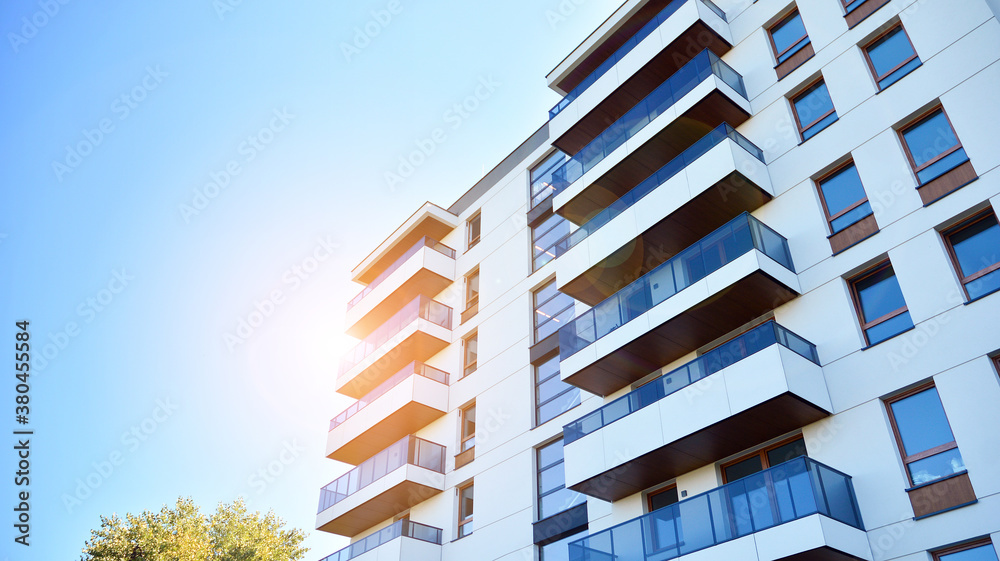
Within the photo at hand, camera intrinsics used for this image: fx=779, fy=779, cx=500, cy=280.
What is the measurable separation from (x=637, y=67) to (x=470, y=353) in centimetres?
1070

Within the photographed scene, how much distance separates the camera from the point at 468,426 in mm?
24734

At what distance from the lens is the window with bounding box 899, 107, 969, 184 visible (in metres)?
14.7

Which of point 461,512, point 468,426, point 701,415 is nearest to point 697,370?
point 701,415

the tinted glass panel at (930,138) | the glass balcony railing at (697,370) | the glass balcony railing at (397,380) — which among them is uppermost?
the glass balcony railing at (397,380)

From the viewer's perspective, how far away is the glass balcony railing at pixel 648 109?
63.7 ft

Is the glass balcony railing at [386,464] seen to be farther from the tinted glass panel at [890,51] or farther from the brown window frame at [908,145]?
the tinted glass panel at [890,51]

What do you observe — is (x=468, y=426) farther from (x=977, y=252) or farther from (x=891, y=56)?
(x=891, y=56)

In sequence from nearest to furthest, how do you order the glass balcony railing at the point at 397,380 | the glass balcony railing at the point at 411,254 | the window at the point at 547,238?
1. the window at the point at 547,238
2. the glass balcony railing at the point at 397,380
3. the glass balcony railing at the point at 411,254

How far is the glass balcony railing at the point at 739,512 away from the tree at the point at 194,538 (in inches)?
697

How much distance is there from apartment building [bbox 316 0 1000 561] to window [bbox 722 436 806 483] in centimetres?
4

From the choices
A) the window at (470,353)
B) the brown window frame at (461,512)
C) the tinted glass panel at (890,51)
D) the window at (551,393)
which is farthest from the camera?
the window at (470,353)

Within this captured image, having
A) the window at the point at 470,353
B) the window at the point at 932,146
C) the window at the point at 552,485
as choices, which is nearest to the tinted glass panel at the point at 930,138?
the window at the point at 932,146

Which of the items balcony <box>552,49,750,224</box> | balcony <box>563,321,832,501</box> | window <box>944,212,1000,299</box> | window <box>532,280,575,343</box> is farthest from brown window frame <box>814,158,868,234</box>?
window <box>532,280,575,343</box>

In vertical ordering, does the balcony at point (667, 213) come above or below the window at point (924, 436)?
above
